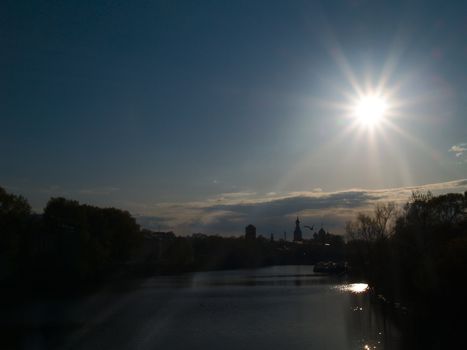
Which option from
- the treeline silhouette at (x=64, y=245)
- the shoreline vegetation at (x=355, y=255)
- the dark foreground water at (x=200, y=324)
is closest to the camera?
the dark foreground water at (x=200, y=324)

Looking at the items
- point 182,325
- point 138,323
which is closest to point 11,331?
point 138,323

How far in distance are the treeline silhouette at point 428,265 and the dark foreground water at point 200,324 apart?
2752mm

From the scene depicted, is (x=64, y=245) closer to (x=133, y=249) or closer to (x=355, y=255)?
(x=133, y=249)

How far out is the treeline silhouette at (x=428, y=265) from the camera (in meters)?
33.8

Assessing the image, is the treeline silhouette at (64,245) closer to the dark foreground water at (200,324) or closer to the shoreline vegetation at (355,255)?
the shoreline vegetation at (355,255)

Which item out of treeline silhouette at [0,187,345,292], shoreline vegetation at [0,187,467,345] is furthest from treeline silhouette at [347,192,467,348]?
treeline silhouette at [0,187,345,292]

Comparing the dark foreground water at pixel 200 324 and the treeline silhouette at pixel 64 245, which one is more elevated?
the treeline silhouette at pixel 64 245

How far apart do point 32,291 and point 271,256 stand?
135195mm

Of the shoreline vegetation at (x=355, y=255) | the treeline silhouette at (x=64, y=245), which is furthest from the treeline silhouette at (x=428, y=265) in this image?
the treeline silhouette at (x=64, y=245)

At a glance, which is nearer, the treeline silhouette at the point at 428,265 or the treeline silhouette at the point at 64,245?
the treeline silhouette at the point at 428,265

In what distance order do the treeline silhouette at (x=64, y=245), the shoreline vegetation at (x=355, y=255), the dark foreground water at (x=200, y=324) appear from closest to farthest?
1. the dark foreground water at (x=200, y=324)
2. the shoreline vegetation at (x=355, y=255)
3. the treeline silhouette at (x=64, y=245)

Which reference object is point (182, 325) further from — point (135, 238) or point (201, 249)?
point (201, 249)

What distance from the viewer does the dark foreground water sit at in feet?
93.7

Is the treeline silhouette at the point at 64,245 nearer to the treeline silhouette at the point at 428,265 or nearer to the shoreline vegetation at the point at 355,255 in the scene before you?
the shoreline vegetation at the point at 355,255
